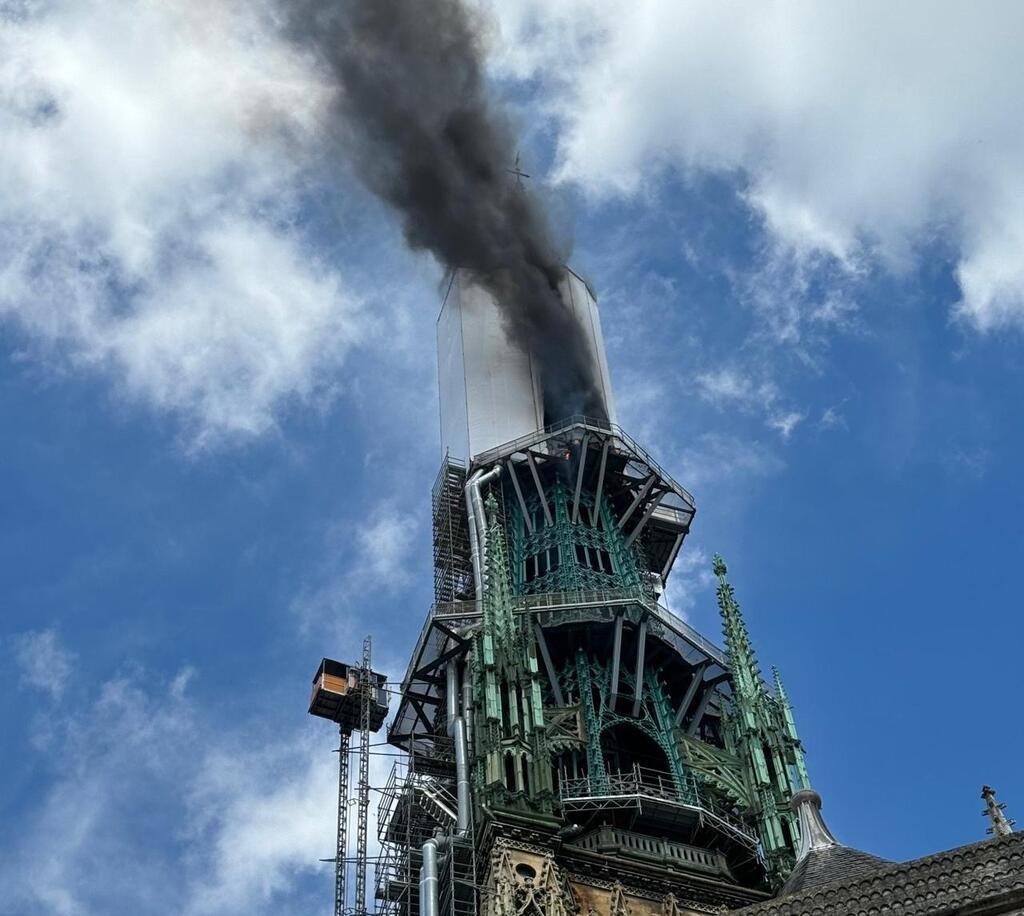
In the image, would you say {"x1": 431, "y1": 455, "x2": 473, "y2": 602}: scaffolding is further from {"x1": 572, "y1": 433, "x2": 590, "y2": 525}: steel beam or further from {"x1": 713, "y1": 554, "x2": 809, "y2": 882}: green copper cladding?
{"x1": 713, "y1": 554, "x2": 809, "y2": 882}: green copper cladding

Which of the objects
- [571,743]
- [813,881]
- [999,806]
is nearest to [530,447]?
[571,743]

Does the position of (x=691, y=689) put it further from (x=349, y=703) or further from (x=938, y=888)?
(x=938, y=888)

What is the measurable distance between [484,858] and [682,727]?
642 inches

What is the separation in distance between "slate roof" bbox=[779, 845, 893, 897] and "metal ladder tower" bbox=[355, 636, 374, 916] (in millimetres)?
23735

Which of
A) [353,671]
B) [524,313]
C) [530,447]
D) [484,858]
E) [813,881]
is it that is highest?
[524,313]

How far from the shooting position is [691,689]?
60.3 m

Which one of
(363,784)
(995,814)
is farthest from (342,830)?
(995,814)

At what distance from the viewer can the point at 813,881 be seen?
35.1 m

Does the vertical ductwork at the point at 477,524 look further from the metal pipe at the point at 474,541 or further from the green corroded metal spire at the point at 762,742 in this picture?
the green corroded metal spire at the point at 762,742

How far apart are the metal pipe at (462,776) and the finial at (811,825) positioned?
1411 cm

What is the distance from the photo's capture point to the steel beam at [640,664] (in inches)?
2290

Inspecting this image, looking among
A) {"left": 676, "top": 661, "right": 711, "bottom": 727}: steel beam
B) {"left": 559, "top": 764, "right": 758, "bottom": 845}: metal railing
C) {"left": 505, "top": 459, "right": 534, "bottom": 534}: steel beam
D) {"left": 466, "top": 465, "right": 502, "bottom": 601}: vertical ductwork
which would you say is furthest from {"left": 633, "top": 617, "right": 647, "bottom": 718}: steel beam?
{"left": 505, "top": 459, "right": 534, "bottom": 534}: steel beam

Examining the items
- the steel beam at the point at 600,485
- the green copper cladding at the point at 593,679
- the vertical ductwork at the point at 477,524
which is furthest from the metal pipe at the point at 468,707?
the steel beam at the point at 600,485

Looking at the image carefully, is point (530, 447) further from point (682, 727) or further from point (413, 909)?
point (413, 909)
